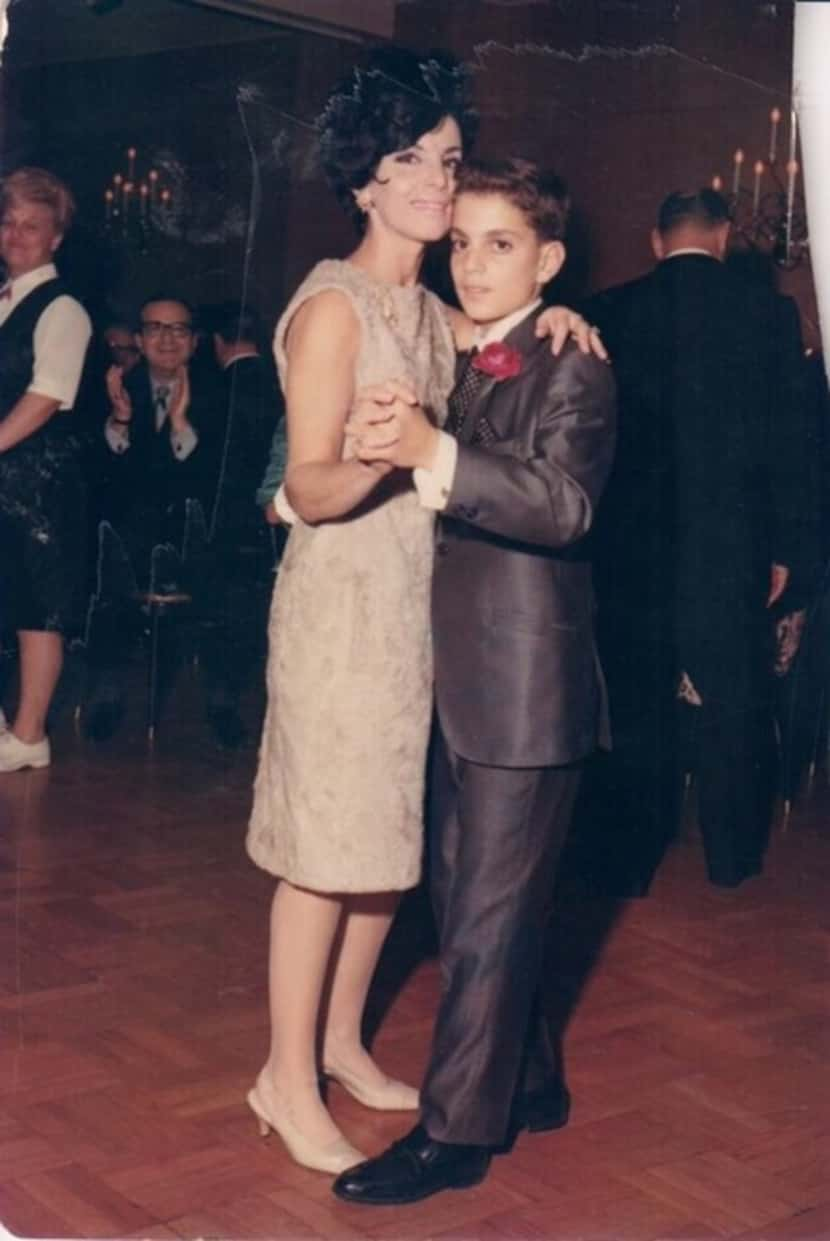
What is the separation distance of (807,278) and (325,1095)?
4.26 meters

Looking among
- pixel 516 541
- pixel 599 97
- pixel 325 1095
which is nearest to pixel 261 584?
pixel 599 97

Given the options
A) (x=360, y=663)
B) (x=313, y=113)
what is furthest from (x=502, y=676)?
(x=313, y=113)

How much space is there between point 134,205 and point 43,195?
6.01 m

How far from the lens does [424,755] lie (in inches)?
95.3

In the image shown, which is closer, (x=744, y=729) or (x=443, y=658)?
(x=443, y=658)

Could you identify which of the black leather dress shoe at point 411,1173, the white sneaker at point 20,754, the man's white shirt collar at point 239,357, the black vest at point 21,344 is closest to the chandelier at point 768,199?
the man's white shirt collar at point 239,357

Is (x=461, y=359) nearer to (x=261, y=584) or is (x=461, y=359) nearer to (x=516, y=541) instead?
(x=516, y=541)

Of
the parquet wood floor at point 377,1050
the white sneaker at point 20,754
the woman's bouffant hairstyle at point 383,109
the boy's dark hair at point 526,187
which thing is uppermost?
the woman's bouffant hairstyle at point 383,109

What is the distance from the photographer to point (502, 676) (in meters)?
2.24

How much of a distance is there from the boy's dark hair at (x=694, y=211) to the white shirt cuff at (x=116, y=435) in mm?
2432

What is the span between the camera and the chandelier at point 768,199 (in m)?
5.79

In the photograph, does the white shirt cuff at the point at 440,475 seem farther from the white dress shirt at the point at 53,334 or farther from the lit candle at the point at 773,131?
the lit candle at the point at 773,131

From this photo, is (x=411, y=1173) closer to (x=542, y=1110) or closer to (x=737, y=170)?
(x=542, y=1110)

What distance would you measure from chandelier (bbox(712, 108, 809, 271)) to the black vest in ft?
8.11
